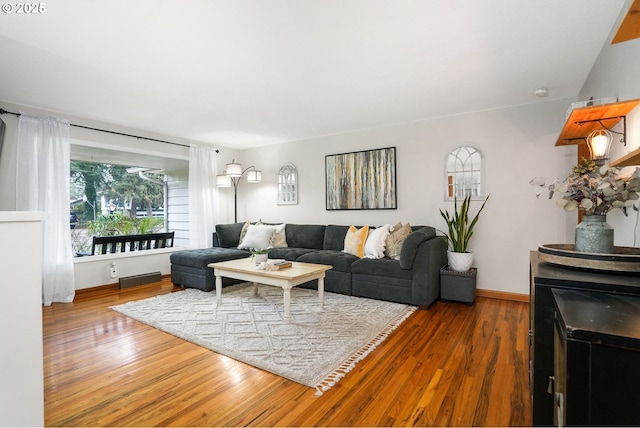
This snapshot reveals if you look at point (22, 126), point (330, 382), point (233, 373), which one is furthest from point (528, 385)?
point (22, 126)

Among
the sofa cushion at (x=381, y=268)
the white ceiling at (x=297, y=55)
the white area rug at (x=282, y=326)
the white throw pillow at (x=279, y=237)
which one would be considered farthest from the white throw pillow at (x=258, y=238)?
the white ceiling at (x=297, y=55)

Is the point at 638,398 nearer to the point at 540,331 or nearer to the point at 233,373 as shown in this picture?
the point at 540,331

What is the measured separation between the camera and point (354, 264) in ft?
13.0

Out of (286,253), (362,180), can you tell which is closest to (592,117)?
(362,180)

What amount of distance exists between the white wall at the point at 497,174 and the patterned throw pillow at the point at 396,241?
55cm

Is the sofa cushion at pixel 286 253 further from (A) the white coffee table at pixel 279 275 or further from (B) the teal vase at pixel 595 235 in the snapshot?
(B) the teal vase at pixel 595 235

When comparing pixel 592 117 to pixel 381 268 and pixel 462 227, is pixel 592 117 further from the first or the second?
pixel 381 268

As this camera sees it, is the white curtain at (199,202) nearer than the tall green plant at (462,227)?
No

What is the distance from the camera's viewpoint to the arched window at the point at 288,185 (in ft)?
18.8

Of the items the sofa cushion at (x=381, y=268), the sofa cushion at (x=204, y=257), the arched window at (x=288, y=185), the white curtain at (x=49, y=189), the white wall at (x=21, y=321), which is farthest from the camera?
the arched window at (x=288, y=185)

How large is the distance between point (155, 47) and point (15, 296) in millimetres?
2104

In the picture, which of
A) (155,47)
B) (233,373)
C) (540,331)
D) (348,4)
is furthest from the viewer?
(155,47)

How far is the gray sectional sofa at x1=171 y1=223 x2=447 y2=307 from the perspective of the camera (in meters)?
3.51

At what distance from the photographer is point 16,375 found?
97 cm
